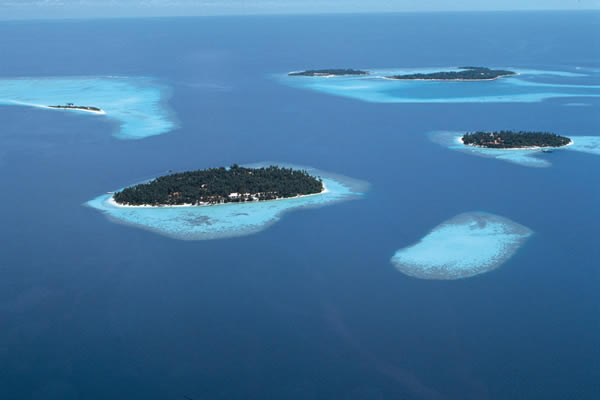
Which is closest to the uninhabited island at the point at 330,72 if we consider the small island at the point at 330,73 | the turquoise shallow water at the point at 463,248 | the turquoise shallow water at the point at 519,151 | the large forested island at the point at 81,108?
the small island at the point at 330,73

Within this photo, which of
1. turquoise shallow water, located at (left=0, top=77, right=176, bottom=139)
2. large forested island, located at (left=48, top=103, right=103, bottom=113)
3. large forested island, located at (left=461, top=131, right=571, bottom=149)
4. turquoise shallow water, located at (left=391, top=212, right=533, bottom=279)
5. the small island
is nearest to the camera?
turquoise shallow water, located at (left=391, top=212, right=533, bottom=279)

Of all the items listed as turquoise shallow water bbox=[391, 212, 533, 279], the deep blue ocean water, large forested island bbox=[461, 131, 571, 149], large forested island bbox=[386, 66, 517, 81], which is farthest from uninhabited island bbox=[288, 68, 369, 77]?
turquoise shallow water bbox=[391, 212, 533, 279]

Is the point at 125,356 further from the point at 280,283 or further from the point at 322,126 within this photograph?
the point at 322,126

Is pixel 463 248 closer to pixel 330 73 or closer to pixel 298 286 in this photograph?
pixel 298 286

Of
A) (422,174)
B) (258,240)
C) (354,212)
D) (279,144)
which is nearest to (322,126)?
(279,144)

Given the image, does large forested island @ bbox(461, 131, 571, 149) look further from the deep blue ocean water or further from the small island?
the small island

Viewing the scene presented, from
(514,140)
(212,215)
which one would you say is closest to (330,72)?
(514,140)
